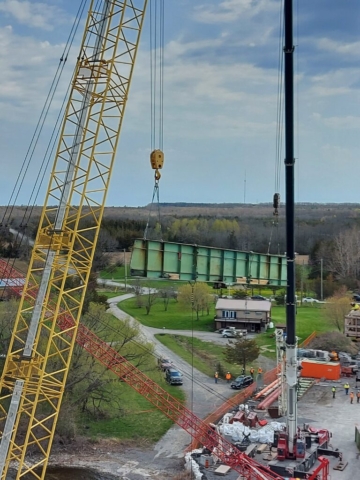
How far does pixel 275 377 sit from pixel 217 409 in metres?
8.42

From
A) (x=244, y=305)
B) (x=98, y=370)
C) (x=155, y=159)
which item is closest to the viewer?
(x=155, y=159)

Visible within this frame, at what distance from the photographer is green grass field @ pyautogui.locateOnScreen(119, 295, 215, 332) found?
67.9 m

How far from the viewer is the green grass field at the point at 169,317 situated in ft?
223

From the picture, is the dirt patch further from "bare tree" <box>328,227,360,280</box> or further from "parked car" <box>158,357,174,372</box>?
"bare tree" <box>328,227,360,280</box>

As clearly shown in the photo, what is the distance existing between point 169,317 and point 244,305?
10.7 metres

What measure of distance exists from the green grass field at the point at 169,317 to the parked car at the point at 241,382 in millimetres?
20349

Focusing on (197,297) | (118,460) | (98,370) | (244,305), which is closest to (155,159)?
(118,460)

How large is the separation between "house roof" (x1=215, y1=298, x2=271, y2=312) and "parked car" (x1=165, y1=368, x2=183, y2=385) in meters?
18.8

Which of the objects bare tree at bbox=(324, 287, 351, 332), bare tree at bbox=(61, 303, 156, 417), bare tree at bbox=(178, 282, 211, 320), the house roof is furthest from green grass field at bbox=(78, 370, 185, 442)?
bare tree at bbox=(178, 282, 211, 320)

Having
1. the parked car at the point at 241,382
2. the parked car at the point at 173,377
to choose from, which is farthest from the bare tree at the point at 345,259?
the parked car at the point at 173,377

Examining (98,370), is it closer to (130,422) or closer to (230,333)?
(130,422)

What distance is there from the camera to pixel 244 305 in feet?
217

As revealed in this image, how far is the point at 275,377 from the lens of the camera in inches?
1825

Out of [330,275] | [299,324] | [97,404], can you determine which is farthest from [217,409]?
[330,275]
